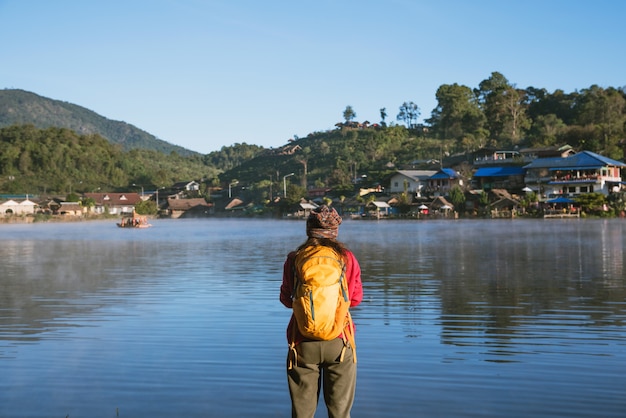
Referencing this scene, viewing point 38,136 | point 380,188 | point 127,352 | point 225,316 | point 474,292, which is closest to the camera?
point 127,352

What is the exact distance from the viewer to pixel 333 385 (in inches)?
153

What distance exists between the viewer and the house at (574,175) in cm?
5850

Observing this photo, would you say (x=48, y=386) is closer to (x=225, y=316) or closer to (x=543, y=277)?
(x=225, y=316)

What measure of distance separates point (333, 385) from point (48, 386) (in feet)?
10.8

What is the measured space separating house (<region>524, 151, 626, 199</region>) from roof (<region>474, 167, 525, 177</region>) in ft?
5.64

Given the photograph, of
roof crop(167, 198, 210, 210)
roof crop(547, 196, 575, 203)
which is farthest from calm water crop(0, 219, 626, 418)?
roof crop(167, 198, 210, 210)

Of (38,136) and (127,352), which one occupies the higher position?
(38,136)

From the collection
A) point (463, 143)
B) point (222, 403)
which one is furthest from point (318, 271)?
point (463, 143)

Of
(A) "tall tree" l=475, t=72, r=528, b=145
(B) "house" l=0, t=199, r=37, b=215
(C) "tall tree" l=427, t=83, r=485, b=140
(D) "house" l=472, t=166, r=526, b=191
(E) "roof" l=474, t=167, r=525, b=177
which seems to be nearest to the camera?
(D) "house" l=472, t=166, r=526, b=191

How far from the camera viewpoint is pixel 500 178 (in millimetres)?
66625

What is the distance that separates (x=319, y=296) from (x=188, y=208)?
94.7m

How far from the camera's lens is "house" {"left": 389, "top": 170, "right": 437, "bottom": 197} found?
71.1 m

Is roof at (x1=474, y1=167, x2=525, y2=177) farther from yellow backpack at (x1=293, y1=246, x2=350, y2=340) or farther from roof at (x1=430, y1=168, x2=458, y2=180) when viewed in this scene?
yellow backpack at (x1=293, y1=246, x2=350, y2=340)

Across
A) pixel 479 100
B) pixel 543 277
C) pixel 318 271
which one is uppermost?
pixel 479 100
